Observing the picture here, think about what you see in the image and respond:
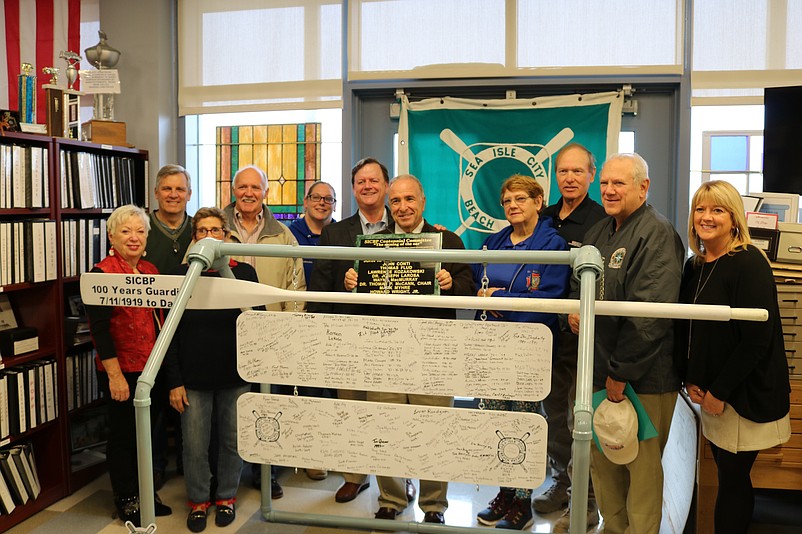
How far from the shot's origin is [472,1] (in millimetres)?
3648

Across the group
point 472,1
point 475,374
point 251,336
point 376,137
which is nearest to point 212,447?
point 251,336

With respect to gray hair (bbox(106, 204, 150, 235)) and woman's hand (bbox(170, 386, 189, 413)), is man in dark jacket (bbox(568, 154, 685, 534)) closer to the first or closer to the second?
woman's hand (bbox(170, 386, 189, 413))

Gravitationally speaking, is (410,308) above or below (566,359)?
above

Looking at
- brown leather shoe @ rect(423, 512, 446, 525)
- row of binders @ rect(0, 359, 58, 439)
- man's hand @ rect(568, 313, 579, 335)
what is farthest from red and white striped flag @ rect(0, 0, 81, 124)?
man's hand @ rect(568, 313, 579, 335)

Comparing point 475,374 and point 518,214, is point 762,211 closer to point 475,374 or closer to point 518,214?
point 518,214

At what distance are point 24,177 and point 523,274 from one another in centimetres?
219

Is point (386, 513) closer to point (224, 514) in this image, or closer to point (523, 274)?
point (224, 514)

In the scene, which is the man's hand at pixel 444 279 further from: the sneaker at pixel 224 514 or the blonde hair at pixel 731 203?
the sneaker at pixel 224 514

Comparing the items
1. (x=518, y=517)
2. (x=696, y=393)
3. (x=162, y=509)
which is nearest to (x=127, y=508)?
(x=162, y=509)

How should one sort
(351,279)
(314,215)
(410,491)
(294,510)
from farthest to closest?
1. (314,215)
2. (410,491)
3. (294,510)
4. (351,279)

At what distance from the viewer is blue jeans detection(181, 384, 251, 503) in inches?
110

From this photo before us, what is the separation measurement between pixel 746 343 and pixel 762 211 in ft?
3.29

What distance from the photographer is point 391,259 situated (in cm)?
176

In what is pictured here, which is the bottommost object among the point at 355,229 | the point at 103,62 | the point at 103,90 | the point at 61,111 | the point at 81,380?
the point at 81,380
